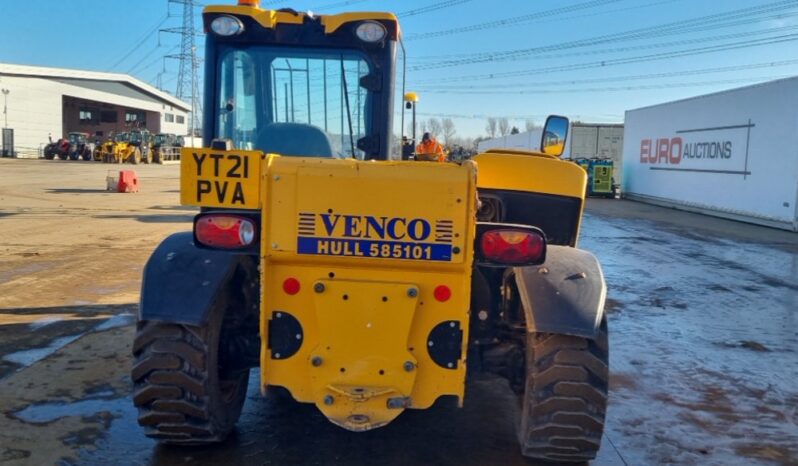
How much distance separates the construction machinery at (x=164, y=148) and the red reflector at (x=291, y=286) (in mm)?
52980

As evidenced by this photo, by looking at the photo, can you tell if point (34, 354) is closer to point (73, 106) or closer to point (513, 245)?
point (513, 245)

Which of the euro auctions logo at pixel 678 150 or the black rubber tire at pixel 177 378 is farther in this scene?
the euro auctions logo at pixel 678 150

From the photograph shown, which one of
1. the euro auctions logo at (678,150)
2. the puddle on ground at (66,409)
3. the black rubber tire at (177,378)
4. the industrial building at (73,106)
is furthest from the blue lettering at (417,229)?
the industrial building at (73,106)

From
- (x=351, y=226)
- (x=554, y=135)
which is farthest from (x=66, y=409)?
(x=554, y=135)

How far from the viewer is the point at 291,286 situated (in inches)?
127

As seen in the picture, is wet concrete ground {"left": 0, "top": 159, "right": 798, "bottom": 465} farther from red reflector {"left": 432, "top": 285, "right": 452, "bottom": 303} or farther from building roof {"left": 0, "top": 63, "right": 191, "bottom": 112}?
building roof {"left": 0, "top": 63, "right": 191, "bottom": 112}

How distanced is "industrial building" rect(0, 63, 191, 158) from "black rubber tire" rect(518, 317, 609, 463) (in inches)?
2239

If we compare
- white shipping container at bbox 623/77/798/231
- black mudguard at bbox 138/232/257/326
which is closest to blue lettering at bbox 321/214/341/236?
black mudguard at bbox 138/232/257/326

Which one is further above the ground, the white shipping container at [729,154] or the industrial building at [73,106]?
the industrial building at [73,106]

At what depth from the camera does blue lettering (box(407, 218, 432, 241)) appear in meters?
3.12

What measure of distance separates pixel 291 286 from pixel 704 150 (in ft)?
73.7

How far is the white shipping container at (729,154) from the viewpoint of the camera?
18.4 metres

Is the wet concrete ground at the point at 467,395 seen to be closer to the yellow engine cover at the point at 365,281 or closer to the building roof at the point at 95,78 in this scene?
the yellow engine cover at the point at 365,281

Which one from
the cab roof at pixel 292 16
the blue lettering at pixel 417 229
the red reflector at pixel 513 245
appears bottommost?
the red reflector at pixel 513 245
